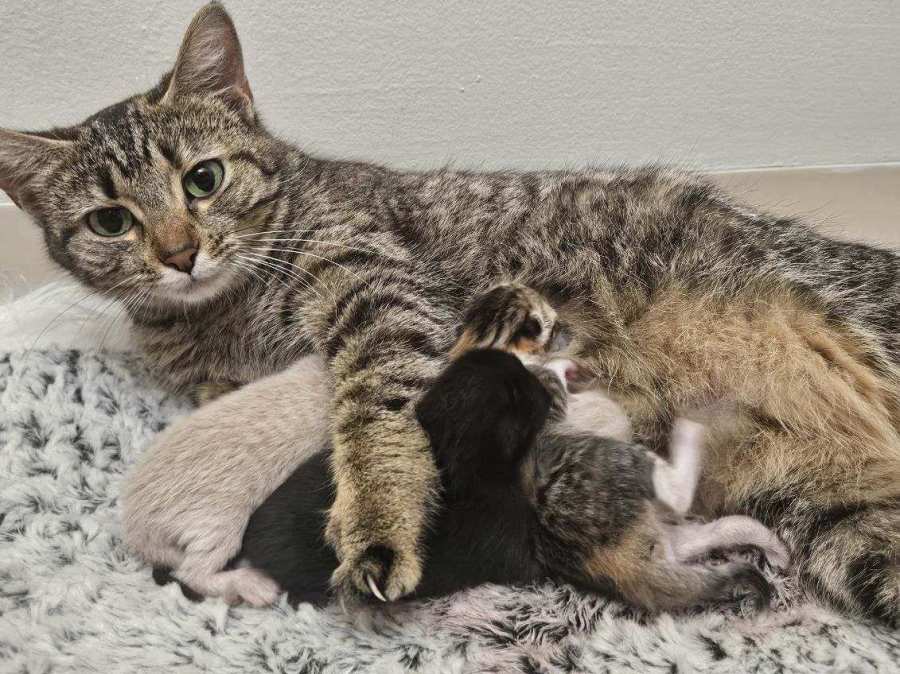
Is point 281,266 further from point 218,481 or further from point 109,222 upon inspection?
point 218,481

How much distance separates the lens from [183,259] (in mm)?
1146

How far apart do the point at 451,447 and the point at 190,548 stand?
43 cm

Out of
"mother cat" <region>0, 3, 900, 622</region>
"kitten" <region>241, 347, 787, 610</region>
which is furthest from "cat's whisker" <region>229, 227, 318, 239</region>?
"kitten" <region>241, 347, 787, 610</region>

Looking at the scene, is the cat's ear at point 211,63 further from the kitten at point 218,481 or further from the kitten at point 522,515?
the kitten at point 522,515

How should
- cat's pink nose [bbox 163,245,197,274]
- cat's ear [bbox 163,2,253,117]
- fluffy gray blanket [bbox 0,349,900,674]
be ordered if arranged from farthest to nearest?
cat's ear [bbox 163,2,253,117]
cat's pink nose [bbox 163,245,197,274]
fluffy gray blanket [bbox 0,349,900,674]

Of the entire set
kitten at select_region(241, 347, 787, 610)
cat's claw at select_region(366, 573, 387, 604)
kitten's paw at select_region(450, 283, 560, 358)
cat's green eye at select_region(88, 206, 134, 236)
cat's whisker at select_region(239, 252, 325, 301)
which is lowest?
cat's claw at select_region(366, 573, 387, 604)

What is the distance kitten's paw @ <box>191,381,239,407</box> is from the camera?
1385mm

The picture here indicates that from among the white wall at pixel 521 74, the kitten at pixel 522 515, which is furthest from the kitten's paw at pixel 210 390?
the white wall at pixel 521 74

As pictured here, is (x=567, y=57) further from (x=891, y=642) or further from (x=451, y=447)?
(x=891, y=642)

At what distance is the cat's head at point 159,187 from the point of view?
1.16m

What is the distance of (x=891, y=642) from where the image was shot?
89cm

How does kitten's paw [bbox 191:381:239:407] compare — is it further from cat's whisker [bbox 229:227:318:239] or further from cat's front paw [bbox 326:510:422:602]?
cat's front paw [bbox 326:510:422:602]

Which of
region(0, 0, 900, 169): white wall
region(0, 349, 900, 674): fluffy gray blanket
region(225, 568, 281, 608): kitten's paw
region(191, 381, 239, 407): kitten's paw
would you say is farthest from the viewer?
region(0, 0, 900, 169): white wall

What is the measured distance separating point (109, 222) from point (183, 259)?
0.19 m
